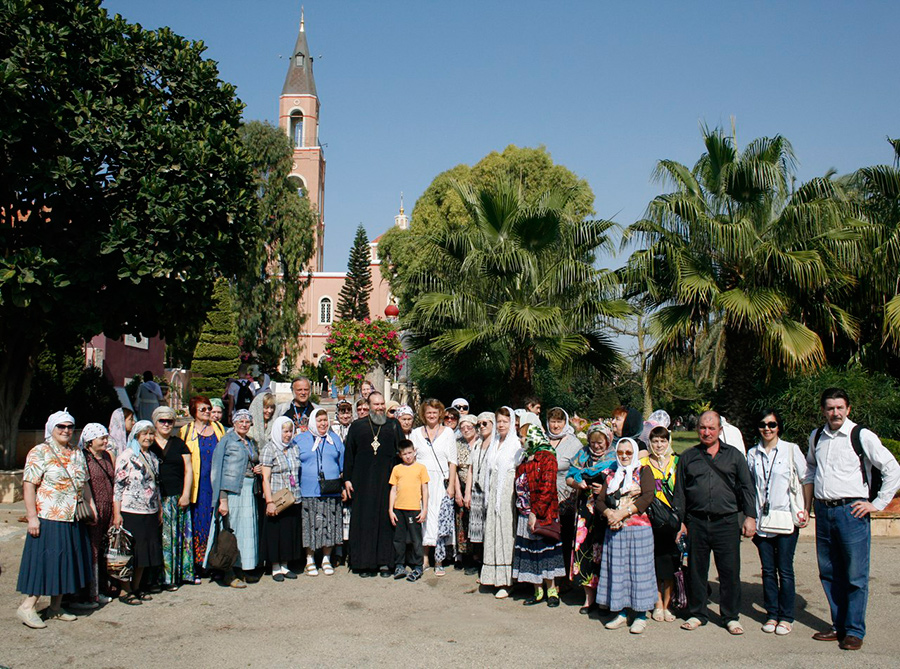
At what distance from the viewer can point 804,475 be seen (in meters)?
6.21

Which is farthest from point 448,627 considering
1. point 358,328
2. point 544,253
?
point 358,328

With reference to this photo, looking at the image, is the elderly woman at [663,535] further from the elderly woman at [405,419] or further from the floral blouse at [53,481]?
the floral blouse at [53,481]

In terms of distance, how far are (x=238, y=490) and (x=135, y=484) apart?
0.99 metres

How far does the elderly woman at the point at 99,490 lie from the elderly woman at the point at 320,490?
1941mm

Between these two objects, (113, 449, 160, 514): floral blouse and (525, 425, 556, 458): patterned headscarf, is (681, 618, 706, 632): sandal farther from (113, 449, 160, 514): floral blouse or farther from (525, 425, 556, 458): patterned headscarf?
(113, 449, 160, 514): floral blouse

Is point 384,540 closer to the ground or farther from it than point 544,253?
closer to the ground

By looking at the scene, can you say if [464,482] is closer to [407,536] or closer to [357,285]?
[407,536]

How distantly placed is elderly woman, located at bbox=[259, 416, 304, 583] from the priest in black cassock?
58 cm

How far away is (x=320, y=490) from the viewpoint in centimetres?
809

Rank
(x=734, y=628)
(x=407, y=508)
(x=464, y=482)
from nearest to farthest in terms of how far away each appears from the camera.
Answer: (x=734, y=628) < (x=407, y=508) < (x=464, y=482)

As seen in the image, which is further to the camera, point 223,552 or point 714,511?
point 223,552

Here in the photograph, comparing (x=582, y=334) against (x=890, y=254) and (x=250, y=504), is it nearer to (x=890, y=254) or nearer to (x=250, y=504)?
(x=890, y=254)

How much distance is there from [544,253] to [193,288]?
5.82m

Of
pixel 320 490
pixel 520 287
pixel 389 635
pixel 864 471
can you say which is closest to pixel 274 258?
pixel 520 287
